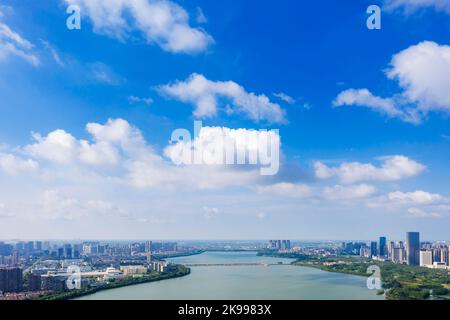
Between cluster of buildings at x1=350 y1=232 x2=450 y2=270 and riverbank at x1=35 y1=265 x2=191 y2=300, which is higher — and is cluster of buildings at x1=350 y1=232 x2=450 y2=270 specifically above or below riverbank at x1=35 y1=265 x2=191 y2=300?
above

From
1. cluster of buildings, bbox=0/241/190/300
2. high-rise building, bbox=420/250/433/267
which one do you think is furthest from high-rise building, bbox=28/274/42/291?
high-rise building, bbox=420/250/433/267

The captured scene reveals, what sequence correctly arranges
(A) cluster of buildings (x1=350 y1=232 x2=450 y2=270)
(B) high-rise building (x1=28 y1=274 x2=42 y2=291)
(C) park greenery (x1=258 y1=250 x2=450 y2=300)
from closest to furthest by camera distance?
(C) park greenery (x1=258 y1=250 x2=450 y2=300) < (B) high-rise building (x1=28 y1=274 x2=42 y2=291) < (A) cluster of buildings (x1=350 y1=232 x2=450 y2=270)

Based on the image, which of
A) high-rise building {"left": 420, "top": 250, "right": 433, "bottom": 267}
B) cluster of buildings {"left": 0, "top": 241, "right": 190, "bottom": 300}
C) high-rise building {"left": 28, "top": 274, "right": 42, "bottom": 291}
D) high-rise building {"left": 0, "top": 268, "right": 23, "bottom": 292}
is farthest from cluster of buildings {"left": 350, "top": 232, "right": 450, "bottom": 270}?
high-rise building {"left": 0, "top": 268, "right": 23, "bottom": 292}

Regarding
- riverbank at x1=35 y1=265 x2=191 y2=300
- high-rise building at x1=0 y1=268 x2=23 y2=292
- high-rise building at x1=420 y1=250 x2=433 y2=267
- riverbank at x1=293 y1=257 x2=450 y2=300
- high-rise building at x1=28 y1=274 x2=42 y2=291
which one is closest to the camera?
riverbank at x1=293 y1=257 x2=450 y2=300

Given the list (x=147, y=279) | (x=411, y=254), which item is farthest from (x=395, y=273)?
(x=147, y=279)

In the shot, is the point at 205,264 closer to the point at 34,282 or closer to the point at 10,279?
the point at 34,282

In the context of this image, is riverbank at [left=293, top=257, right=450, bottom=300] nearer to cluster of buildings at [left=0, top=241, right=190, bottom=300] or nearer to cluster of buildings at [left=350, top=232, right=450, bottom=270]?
cluster of buildings at [left=350, top=232, right=450, bottom=270]

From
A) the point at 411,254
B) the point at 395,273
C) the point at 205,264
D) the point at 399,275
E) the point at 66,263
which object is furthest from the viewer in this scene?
the point at 205,264

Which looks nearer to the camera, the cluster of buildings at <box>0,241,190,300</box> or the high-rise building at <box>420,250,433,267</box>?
the cluster of buildings at <box>0,241,190,300</box>
